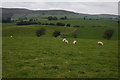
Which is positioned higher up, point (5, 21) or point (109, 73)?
point (5, 21)

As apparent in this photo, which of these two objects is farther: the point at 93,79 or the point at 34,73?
the point at 34,73

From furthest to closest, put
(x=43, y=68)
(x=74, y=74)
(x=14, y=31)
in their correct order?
(x=14, y=31) < (x=43, y=68) < (x=74, y=74)

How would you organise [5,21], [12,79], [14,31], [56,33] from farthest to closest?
[5,21]
[14,31]
[56,33]
[12,79]

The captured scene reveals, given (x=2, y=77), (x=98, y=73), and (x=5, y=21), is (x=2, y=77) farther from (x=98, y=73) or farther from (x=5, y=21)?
(x=5, y=21)

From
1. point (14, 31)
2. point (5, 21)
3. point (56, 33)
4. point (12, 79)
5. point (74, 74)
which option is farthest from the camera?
point (5, 21)

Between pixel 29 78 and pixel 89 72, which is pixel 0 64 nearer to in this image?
pixel 29 78

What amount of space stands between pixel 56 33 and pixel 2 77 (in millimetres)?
72481

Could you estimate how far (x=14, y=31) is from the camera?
93.7 m

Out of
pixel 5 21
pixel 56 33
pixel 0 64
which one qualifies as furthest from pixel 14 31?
pixel 0 64

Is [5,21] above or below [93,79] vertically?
above

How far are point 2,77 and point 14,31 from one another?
87.0 meters

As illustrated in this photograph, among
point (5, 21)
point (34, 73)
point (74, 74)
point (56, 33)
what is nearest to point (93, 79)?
point (74, 74)

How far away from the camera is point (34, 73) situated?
32.6 ft

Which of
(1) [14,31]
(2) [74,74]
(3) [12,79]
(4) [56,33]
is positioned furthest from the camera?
(1) [14,31]
